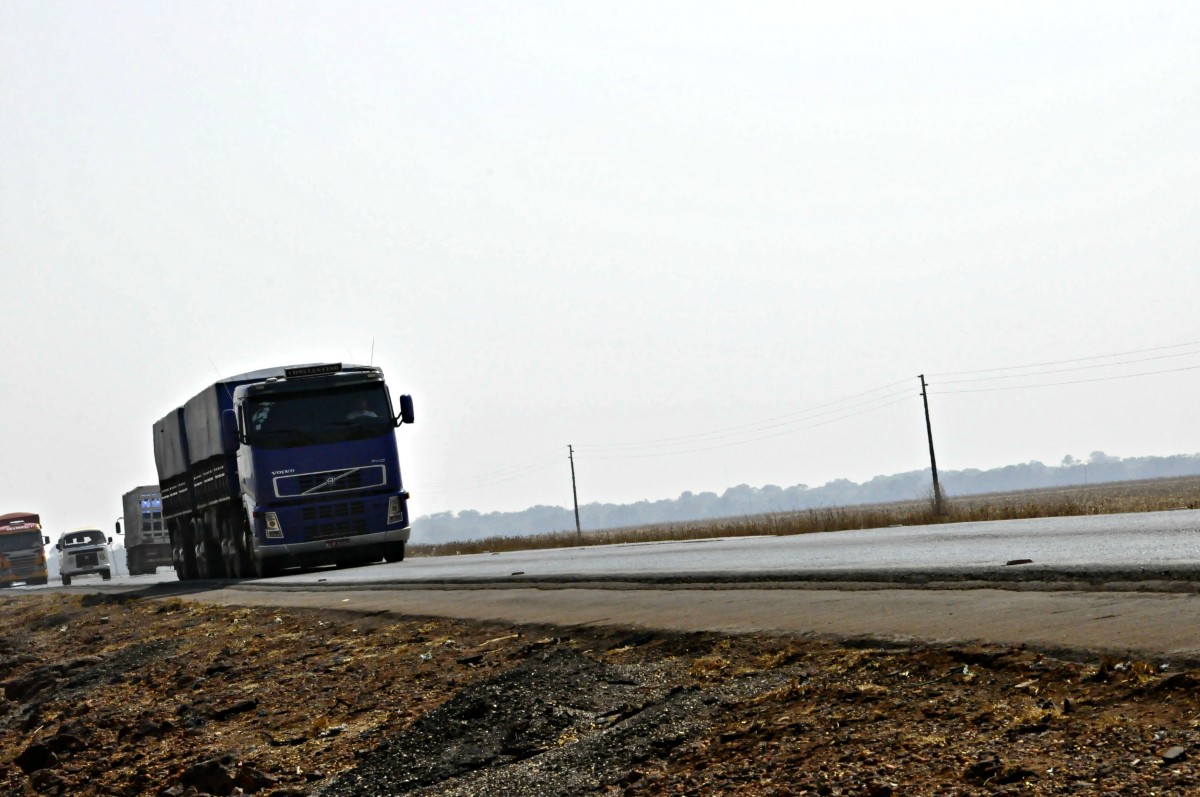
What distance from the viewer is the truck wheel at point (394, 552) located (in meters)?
26.6

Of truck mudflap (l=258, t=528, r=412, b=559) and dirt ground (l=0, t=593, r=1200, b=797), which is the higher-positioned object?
truck mudflap (l=258, t=528, r=412, b=559)

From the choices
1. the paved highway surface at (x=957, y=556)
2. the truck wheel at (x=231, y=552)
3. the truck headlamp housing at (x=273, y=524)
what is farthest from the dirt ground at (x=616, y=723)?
the truck wheel at (x=231, y=552)

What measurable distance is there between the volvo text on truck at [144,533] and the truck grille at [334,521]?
32.7 metres

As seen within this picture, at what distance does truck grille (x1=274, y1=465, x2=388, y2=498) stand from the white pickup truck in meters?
33.4

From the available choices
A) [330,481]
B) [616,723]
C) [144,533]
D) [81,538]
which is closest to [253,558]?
[330,481]

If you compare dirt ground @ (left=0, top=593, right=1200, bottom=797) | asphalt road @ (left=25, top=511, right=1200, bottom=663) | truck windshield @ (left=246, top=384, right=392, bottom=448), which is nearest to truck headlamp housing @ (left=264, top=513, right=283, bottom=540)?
truck windshield @ (left=246, top=384, right=392, bottom=448)

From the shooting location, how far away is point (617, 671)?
24.4ft

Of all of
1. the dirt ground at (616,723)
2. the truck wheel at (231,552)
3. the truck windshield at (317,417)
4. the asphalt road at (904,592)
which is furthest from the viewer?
the truck wheel at (231,552)

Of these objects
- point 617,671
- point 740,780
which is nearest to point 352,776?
point 617,671

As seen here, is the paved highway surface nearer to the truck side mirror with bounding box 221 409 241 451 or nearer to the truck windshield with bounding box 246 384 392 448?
the truck windshield with bounding box 246 384 392 448

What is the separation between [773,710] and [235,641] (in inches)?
318

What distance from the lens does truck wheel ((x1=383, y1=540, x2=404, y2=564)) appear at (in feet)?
87.4

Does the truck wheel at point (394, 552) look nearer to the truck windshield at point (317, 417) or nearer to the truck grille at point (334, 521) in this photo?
the truck grille at point (334, 521)

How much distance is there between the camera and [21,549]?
54594 mm
